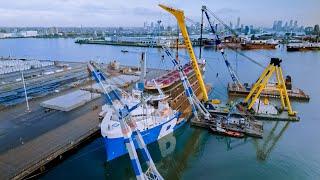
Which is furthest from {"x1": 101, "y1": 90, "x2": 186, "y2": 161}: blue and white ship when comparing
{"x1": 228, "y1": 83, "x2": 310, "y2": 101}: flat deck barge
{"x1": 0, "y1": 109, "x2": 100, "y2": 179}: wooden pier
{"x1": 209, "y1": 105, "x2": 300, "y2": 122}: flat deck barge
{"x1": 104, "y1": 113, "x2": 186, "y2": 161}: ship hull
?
{"x1": 228, "y1": 83, "x2": 310, "y2": 101}: flat deck barge

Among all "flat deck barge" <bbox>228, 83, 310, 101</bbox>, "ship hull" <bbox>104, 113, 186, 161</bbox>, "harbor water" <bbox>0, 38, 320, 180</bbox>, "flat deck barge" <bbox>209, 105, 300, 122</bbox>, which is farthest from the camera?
"flat deck barge" <bbox>228, 83, 310, 101</bbox>

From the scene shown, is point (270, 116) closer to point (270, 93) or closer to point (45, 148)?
point (270, 93)

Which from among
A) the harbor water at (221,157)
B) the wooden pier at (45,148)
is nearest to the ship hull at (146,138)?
the harbor water at (221,157)

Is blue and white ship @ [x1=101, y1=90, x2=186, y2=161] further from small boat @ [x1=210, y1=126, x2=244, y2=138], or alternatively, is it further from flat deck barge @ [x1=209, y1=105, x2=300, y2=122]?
flat deck barge @ [x1=209, y1=105, x2=300, y2=122]

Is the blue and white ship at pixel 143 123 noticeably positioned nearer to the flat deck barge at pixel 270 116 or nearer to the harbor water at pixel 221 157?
the harbor water at pixel 221 157

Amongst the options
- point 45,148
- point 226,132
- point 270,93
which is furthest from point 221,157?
point 270,93

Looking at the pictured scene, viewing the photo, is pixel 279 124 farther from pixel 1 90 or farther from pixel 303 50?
pixel 303 50

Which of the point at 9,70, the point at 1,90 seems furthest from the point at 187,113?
the point at 9,70
